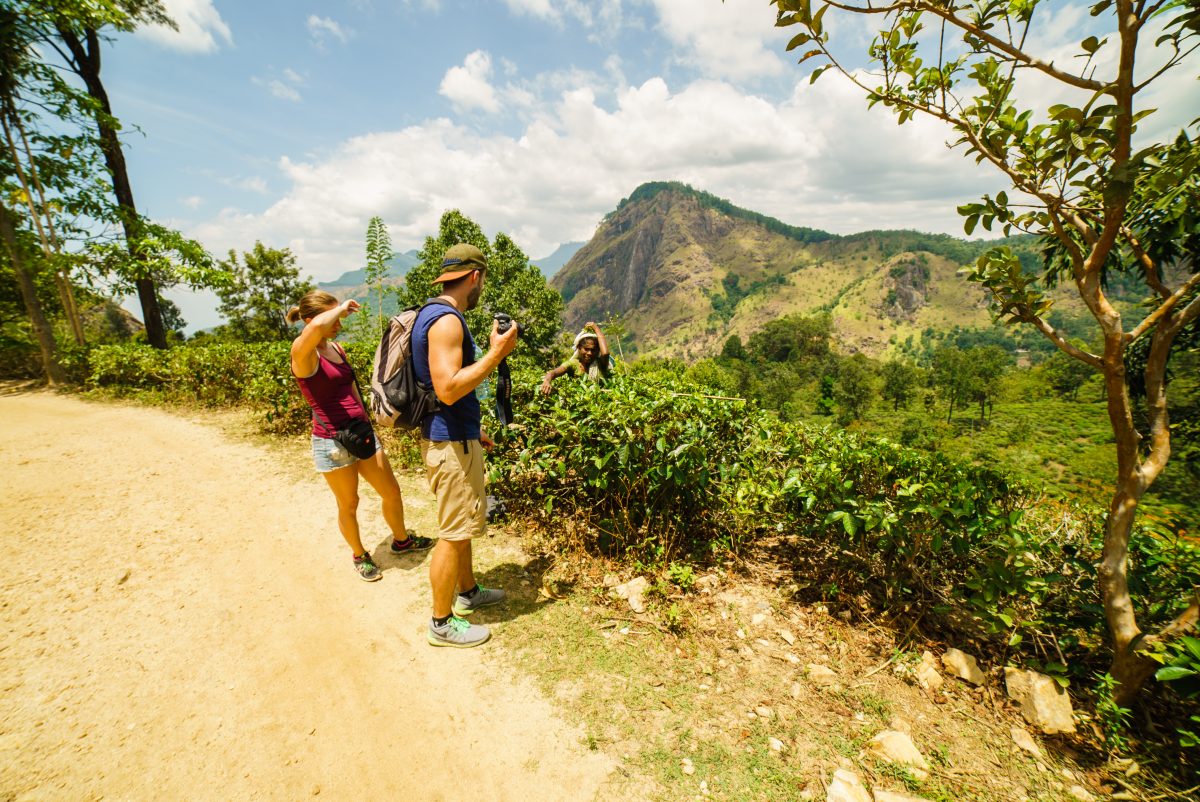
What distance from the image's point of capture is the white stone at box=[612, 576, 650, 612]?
3576mm

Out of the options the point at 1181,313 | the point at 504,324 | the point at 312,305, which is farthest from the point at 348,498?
the point at 1181,313

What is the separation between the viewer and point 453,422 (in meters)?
2.96

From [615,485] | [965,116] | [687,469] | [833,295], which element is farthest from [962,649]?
[833,295]

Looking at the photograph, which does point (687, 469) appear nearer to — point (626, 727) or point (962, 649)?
point (626, 727)

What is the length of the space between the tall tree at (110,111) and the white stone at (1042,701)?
17.8 metres

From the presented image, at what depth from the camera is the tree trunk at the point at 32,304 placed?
1054 cm

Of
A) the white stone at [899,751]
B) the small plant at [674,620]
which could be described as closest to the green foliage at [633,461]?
the small plant at [674,620]

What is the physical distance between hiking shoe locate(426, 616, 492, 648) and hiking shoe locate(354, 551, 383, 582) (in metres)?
1.03

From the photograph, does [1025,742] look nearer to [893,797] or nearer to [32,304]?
[893,797]

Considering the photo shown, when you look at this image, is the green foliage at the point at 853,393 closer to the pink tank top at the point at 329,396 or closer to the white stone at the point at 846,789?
the white stone at the point at 846,789

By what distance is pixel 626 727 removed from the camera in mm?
2648

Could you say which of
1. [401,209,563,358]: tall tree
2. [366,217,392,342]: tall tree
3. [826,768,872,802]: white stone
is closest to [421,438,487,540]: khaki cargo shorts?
[826,768,872,802]: white stone

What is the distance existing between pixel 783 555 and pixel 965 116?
3.39 m

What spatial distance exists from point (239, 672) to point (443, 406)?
2.19 meters
